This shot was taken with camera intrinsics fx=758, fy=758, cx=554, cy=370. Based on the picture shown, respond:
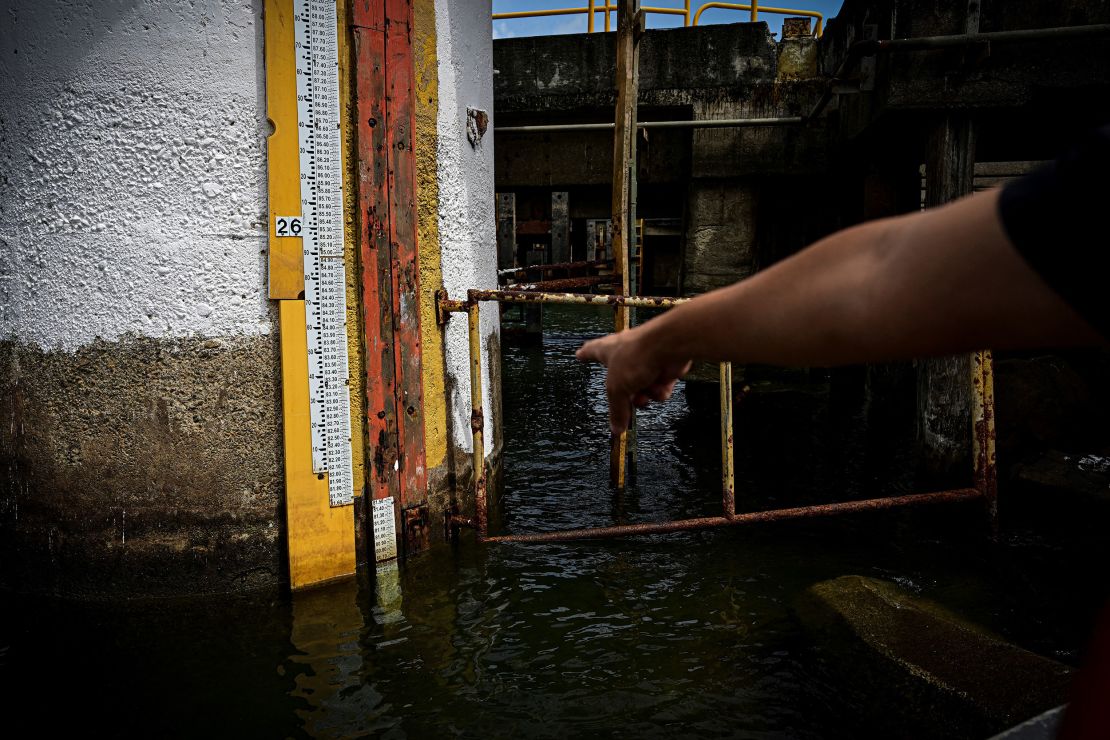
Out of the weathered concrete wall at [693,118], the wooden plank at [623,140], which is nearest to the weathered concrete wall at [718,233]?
the weathered concrete wall at [693,118]

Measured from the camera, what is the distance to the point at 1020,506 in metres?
5.32

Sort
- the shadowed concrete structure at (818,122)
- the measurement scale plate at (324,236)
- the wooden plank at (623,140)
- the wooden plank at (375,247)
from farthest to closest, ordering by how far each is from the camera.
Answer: the shadowed concrete structure at (818,122) → the wooden plank at (623,140) → the wooden plank at (375,247) → the measurement scale plate at (324,236)

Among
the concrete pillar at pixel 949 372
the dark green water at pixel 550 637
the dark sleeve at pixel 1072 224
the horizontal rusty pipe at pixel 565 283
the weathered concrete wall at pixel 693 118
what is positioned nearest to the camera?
the dark sleeve at pixel 1072 224

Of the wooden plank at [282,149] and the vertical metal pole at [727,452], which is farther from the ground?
the wooden plank at [282,149]

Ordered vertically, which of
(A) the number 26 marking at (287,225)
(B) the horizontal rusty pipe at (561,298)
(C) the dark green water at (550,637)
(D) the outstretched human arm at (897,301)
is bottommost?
(C) the dark green water at (550,637)

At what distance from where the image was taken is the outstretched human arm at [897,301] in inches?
30.0

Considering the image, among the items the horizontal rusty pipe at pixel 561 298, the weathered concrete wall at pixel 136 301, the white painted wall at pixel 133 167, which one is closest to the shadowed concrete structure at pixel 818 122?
the horizontal rusty pipe at pixel 561 298

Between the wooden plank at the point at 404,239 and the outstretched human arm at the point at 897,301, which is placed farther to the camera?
the wooden plank at the point at 404,239

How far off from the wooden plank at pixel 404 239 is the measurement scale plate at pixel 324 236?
270 mm

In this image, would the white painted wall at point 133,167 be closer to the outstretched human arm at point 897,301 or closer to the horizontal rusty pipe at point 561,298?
the horizontal rusty pipe at point 561,298

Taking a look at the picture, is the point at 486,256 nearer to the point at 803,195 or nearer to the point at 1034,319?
the point at 1034,319

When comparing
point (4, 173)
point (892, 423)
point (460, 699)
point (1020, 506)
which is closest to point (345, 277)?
point (4, 173)

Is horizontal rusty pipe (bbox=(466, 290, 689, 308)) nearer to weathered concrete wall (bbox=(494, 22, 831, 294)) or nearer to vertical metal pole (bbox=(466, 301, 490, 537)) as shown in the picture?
vertical metal pole (bbox=(466, 301, 490, 537))

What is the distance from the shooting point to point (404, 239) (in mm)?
3957
